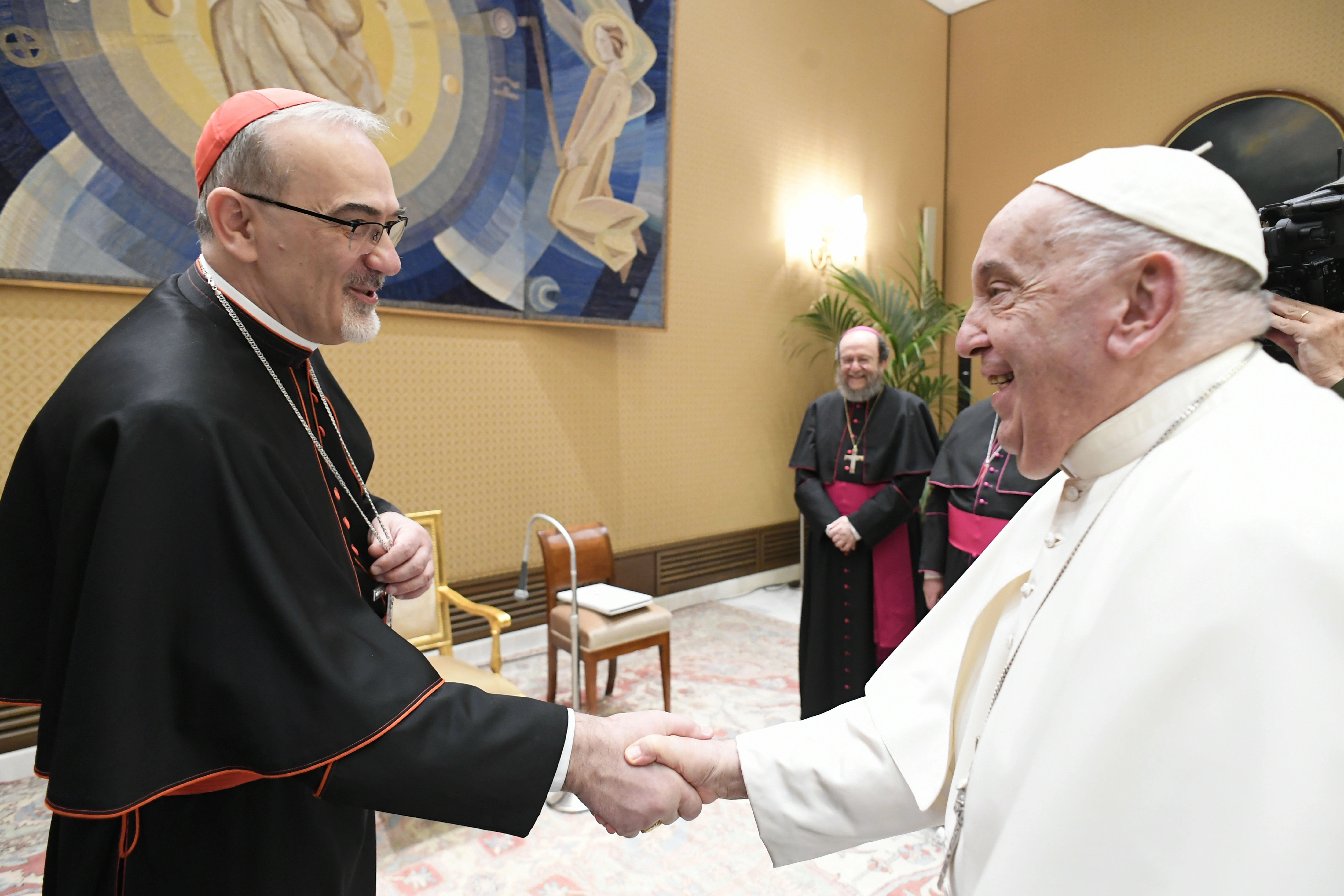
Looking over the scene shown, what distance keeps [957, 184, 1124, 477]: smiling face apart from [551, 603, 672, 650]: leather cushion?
2.58 meters

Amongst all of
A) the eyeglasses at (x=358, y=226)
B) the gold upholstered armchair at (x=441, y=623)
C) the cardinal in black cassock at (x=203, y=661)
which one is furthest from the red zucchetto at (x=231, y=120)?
the gold upholstered armchair at (x=441, y=623)

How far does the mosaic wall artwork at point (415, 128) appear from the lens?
2922 millimetres

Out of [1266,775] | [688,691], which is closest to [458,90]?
[688,691]

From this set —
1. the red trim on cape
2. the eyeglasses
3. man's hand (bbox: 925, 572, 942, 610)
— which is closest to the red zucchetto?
the eyeglasses

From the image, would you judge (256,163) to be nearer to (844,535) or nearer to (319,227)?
(319,227)

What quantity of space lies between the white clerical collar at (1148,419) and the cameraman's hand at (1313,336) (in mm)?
590

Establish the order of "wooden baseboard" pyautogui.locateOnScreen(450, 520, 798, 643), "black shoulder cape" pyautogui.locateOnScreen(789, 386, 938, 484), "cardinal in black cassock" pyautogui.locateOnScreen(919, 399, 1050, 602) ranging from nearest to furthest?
"cardinal in black cassock" pyautogui.locateOnScreen(919, 399, 1050, 602), "black shoulder cape" pyautogui.locateOnScreen(789, 386, 938, 484), "wooden baseboard" pyautogui.locateOnScreen(450, 520, 798, 643)

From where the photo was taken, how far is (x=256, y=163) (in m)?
1.23

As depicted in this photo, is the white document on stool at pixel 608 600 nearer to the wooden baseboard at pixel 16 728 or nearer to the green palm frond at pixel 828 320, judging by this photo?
the wooden baseboard at pixel 16 728

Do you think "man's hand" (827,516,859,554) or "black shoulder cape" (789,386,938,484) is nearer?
"man's hand" (827,516,859,554)

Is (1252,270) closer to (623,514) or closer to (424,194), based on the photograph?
(424,194)

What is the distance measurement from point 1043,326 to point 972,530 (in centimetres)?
204

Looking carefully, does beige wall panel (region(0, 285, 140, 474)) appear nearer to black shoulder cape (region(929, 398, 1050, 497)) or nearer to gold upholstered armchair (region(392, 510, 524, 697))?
gold upholstered armchair (region(392, 510, 524, 697))

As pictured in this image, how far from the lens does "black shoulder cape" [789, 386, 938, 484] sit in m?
3.65
